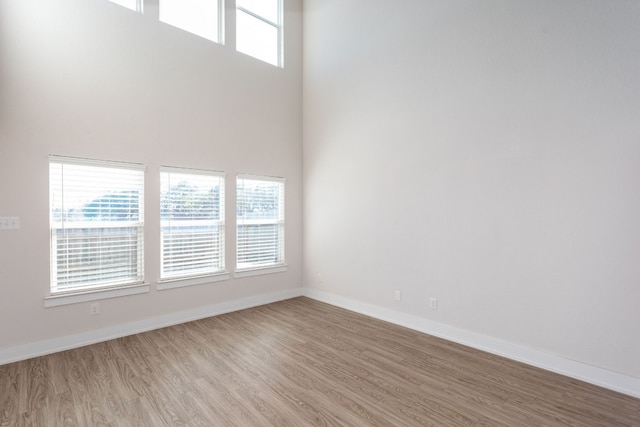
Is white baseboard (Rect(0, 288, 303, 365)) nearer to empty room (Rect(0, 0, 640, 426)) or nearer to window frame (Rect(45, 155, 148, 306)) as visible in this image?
empty room (Rect(0, 0, 640, 426))

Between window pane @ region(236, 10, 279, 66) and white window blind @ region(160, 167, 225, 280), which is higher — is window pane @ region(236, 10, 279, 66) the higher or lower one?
the higher one

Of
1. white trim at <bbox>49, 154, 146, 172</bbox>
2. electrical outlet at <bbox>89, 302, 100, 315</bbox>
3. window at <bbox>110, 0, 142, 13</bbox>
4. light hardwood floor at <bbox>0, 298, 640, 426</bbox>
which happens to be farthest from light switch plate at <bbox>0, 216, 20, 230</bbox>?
window at <bbox>110, 0, 142, 13</bbox>

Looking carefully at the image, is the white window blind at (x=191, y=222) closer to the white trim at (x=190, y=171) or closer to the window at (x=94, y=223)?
the white trim at (x=190, y=171)

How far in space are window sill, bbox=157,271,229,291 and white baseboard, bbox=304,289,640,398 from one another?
72.2 inches

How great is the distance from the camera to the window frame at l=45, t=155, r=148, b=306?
10.7ft

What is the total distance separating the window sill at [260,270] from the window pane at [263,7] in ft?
12.6

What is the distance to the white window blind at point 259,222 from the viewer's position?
473 cm

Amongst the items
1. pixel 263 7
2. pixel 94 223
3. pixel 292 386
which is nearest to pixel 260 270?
pixel 94 223

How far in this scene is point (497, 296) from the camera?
3.25 m

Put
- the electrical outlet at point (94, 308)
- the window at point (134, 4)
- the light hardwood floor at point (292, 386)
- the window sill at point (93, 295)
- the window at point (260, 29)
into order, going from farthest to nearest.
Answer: the window at point (260, 29), the window at point (134, 4), the electrical outlet at point (94, 308), the window sill at point (93, 295), the light hardwood floor at point (292, 386)

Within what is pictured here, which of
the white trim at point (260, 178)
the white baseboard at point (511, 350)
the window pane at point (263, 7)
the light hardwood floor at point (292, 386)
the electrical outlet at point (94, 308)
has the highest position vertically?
the window pane at point (263, 7)

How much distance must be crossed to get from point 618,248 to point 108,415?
4.00 m

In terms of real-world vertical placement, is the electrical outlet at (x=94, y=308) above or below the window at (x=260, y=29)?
below

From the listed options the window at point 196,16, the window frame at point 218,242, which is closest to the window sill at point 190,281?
the window frame at point 218,242
